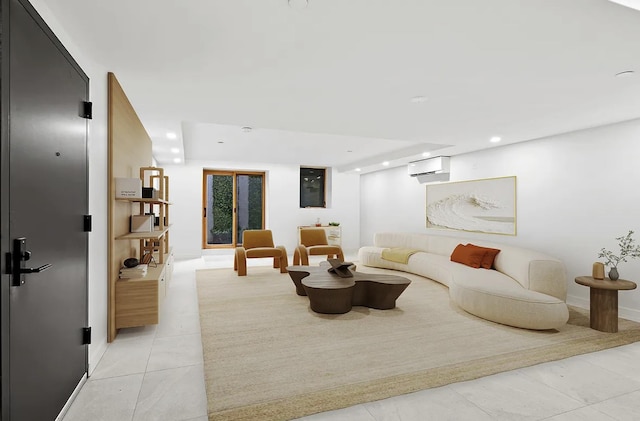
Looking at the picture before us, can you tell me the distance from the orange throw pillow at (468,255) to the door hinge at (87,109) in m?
5.17

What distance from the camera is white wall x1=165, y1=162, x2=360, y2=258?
27.6 feet

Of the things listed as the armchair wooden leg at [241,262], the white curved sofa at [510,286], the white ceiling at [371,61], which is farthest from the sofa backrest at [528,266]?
the armchair wooden leg at [241,262]

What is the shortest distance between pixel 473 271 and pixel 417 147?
8.90 feet

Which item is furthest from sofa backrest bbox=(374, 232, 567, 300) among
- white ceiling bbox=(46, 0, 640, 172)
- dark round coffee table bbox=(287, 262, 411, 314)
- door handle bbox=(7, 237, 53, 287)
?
door handle bbox=(7, 237, 53, 287)

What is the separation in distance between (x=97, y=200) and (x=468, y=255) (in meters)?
5.07

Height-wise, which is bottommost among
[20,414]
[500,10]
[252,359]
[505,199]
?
[252,359]

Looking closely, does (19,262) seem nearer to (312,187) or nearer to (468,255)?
(468,255)

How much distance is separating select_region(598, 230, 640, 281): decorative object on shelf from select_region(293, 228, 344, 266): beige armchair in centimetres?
413

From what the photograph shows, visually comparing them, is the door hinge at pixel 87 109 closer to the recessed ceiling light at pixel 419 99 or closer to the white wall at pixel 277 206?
the recessed ceiling light at pixel 419 99

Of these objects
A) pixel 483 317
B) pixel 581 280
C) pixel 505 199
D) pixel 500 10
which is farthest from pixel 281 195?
pixel 500 10

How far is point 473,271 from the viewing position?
16.0ft

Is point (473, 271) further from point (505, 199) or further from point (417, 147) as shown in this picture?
point (417, 147)

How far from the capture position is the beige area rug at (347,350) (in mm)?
2304

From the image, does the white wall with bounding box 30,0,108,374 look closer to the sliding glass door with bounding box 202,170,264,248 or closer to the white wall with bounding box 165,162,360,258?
the white wall with bounding box 165,162,360,258
